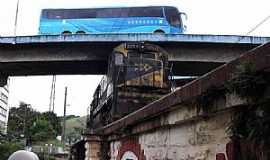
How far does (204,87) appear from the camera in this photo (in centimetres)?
453

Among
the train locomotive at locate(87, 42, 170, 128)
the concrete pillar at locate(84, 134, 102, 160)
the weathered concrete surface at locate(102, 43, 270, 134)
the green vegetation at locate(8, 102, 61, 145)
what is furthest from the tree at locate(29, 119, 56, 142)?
the weathered concrete surface at locate(102, 43, 270, 134)

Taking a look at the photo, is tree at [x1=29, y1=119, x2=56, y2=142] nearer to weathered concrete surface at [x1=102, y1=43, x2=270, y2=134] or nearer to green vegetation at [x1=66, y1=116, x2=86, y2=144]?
green vegetation at [x1=66, y1=116, x2=86, y2=144]

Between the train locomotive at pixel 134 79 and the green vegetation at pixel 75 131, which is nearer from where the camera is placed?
the train locomotive at pixel 134 79

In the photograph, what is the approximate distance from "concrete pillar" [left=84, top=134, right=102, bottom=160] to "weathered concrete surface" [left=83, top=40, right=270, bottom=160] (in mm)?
2522

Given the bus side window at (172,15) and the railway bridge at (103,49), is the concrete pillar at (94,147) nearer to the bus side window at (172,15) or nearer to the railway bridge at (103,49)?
the railway bridge at (103,49)

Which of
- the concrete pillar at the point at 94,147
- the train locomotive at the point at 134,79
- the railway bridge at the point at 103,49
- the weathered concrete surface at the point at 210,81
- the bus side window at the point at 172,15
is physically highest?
the bus side window at the point at 172,15

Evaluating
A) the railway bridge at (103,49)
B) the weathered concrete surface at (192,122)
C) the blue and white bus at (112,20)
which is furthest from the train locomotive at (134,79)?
the blue and white bus at (112,20)

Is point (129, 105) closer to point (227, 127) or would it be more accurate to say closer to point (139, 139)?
point (139, 139)

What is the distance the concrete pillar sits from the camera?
10.5 meters

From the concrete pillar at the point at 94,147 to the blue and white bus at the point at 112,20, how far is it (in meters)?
18.4

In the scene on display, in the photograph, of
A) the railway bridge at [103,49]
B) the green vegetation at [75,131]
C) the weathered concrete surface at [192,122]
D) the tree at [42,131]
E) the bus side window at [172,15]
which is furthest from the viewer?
the tree at [42,131]

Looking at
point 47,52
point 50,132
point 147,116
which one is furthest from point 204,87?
point 50,132

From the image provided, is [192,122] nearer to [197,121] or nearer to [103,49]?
[197,121]

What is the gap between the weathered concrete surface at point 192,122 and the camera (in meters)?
4.03
